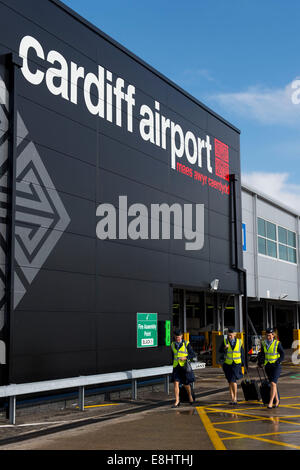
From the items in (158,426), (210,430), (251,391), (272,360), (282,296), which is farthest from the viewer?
(282,296)

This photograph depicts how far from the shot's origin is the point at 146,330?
1664cm

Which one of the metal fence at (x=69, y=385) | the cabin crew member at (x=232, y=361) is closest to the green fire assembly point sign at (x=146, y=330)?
the metal fence at (x=69, y=385)

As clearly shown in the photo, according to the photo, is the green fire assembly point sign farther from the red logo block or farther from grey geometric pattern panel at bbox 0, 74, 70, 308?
the red logo block

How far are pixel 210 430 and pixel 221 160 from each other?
45.8 ft

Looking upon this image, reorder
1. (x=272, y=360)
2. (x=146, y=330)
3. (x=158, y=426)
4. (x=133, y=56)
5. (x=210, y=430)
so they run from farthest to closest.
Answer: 1. (x=133, y=56)
2. (x=146, y=330)
3. (x=272, y=360)
4. (x=158, y=426)
5. (x=210, y=430)

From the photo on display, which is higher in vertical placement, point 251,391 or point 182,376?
point 182,376

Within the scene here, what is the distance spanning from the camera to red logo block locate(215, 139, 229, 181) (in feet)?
72.1

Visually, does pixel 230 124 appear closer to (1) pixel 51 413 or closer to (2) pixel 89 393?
(2) pixel 89 393

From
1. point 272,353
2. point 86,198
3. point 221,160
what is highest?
point 221,160

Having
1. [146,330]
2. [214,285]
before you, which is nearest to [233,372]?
[146,330]

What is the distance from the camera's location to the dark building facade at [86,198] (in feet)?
40.1

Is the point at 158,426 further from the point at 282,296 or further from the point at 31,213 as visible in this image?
the point at 282,296

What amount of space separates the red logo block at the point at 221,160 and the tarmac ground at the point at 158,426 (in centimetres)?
966

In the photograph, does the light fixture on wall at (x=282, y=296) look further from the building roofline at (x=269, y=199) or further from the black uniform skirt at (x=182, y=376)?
the black uniform skirt at (x=182, y=376)
